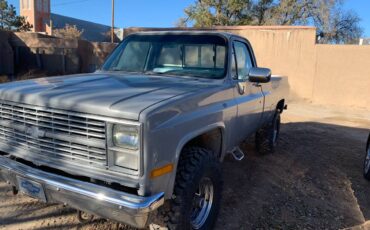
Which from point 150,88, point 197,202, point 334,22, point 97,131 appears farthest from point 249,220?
point 334,22

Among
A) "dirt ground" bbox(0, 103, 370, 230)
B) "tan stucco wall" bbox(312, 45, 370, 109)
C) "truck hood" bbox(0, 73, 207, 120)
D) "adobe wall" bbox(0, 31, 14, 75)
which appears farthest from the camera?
"adobe wall" bbox(0, 31, 14, 75)

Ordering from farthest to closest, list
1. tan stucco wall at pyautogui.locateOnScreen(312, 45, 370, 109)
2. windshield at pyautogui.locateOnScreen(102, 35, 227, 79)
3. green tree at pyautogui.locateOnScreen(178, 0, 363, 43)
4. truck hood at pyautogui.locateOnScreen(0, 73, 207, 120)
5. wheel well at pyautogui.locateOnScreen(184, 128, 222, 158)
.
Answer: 1. green tree at pyautogui.locateOnScreen(178, 0, 363, 43)
2. tan stucco wall at pyautogui.locateOnScreen(312, 45, 370, 109)
3. windshield at pyautogui.locateOnScreen(102, 35, 227, 79)
4. wheel well at pyautogui.locateOnScreen(184, 128, 222, 158)
5. truck hood at pyautogui.locateOnScreen(0, 73, 207, 120)

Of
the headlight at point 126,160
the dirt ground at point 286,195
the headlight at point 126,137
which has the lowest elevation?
the dirt ground at point 286,195

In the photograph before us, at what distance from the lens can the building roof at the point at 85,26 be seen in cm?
4766

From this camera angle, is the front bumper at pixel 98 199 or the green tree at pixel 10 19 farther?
the green tree at pixel 10 19

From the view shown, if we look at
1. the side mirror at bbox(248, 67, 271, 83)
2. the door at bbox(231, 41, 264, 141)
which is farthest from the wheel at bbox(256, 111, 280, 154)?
the side mirror at bbox(248, 67, 271, 83)

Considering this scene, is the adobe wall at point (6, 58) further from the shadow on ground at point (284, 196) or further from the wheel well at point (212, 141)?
the wheel well at point (212, 141)

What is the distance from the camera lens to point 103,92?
3039mm

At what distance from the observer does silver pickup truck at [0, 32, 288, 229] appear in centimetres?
259

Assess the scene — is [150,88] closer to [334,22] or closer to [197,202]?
[197,202]

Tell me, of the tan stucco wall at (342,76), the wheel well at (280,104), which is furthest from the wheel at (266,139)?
the tan stucco wall at (342,76)

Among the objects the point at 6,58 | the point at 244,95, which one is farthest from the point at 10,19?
the point at 244,95

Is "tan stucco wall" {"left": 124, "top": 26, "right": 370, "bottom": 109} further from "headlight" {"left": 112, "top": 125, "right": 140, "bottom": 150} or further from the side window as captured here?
"headlight" {"left": 112, "top": 125, "right": 140, "bottom": 150}

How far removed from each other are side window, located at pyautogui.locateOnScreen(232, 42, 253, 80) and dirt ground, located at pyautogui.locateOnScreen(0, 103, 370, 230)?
1485 mm
